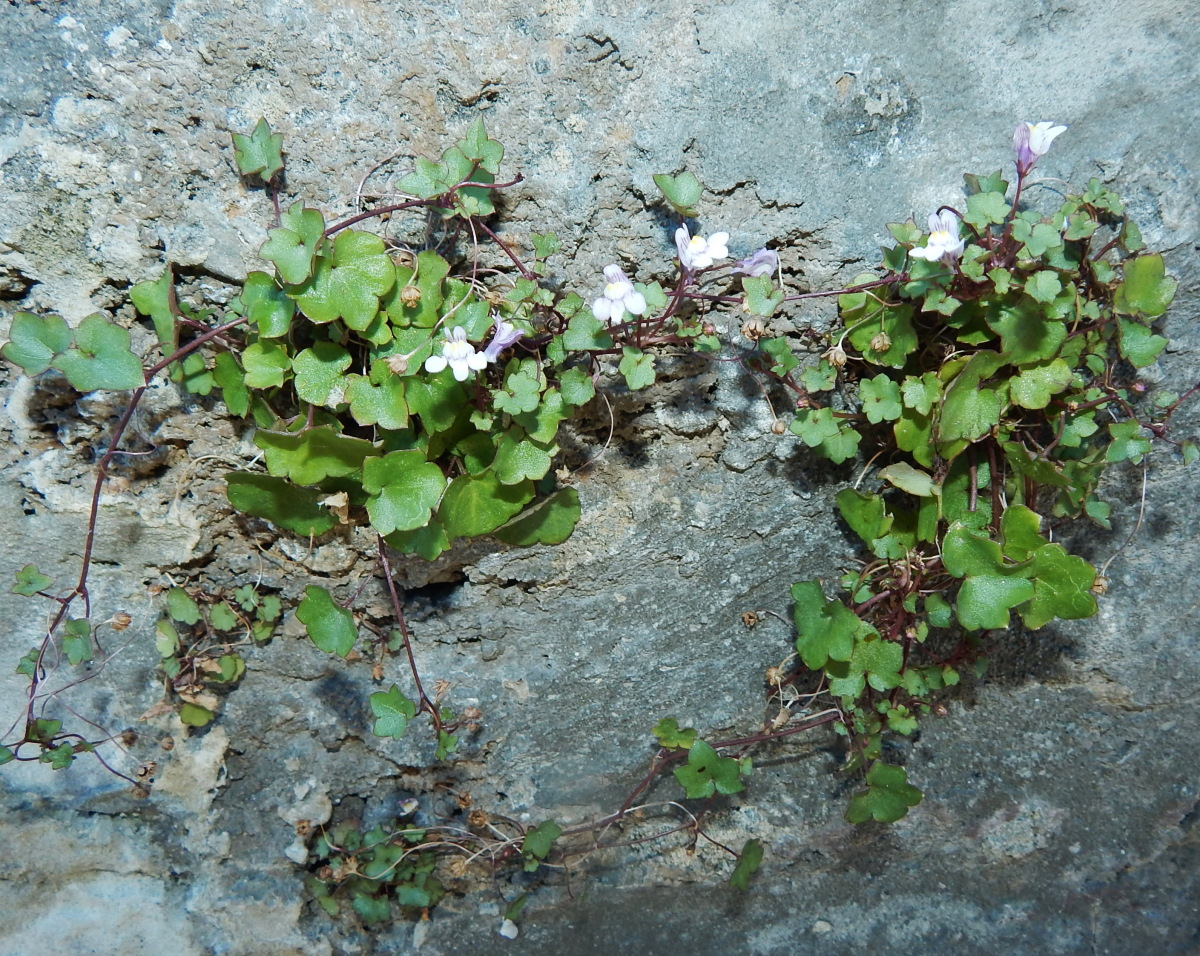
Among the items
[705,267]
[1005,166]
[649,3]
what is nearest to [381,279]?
[705,267]

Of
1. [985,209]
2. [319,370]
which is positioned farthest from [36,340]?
[985,209]

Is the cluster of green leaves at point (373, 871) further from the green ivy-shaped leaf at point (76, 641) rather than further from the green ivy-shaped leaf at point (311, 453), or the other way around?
the green ivy-shaped leaf at point (311, 453)

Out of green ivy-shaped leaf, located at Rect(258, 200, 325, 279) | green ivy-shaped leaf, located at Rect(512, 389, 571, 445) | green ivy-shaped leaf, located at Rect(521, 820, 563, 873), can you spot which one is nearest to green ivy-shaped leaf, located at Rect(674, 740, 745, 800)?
green ivy-shaped leaf, located at Rect(521, 820, 563, 873)

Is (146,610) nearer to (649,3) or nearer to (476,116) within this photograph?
(476,116)

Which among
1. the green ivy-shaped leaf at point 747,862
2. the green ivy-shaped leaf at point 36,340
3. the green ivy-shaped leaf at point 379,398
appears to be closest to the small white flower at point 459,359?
the green ivy-shaped leaf at point 379,398

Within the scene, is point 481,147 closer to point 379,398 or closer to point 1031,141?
point 379,398

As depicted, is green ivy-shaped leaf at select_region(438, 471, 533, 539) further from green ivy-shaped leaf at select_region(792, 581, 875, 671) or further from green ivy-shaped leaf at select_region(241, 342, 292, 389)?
green ivy-shaped leaf at select_region(792, 581, 875, 671)

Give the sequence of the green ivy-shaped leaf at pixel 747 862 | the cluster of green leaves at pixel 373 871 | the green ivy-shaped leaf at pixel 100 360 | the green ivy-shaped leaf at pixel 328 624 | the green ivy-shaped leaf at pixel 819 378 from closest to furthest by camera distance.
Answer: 1. the green ivy-shaped leaf at pixel 100 360
2. the green ivy-shaped leaf at pixel 819 378
3. the green ivy-shaped leaf at pixel 328 624
4. the green ivy-shaped leaf at pixel 747 862
5. the cluster of green leaves at pixel 373 871
